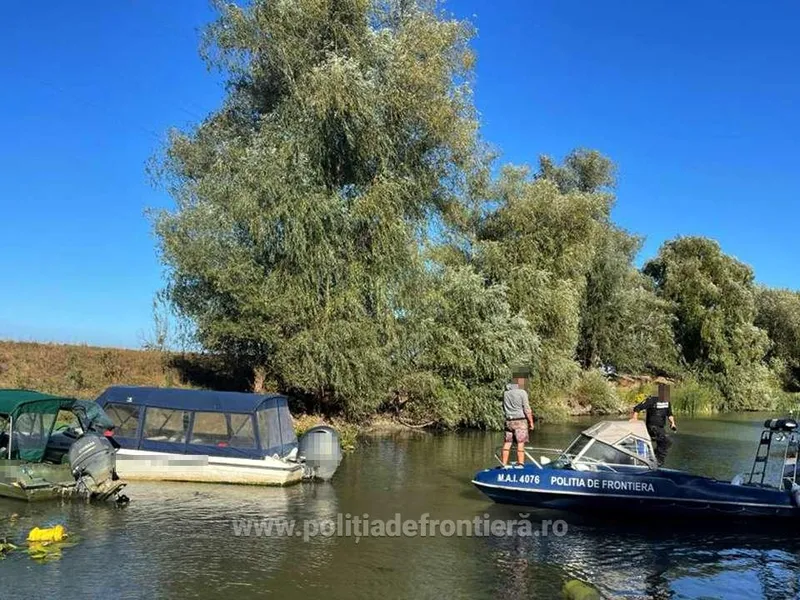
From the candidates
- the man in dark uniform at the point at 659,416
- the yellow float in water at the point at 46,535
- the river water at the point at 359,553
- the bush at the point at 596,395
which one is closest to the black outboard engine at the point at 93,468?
the river water at the point at 359,553

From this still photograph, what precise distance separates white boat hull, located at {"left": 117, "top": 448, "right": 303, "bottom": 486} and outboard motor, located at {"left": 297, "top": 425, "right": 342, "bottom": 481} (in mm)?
454

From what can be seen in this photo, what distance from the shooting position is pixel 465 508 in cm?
1393

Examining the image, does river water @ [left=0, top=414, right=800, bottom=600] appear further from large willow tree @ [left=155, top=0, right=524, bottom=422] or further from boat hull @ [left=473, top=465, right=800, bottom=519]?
large willow tree @ [left=155, top=0, right=524, bottom=422]

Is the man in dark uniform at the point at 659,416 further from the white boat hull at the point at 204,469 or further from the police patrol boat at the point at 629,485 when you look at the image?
the white boat hull at the point at 204,469

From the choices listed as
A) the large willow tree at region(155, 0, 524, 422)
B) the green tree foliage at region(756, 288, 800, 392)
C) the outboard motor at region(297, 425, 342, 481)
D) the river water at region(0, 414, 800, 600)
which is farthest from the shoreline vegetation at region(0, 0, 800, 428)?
the green tree foliage at region(756, 288, 800, 392)

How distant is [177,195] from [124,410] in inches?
536

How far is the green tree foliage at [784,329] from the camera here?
181 ft

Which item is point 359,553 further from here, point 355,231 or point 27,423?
point 355,231

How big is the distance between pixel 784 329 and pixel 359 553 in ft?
179

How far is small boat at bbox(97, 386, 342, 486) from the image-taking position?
15398 millimetres

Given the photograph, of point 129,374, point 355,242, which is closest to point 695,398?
point 355,242

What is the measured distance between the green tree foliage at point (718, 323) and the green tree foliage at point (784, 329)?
25.6 ft

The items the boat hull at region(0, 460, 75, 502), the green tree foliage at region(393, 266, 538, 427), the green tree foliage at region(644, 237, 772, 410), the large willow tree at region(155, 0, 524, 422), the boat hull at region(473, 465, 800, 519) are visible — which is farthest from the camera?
the green tree foliage at region(644, 237, 772, 410)

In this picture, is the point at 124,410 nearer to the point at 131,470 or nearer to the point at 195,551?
the point at 131,470
